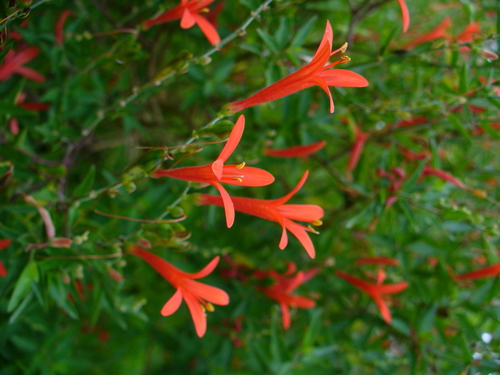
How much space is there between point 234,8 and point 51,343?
1.54 metres

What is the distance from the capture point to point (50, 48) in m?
1.35

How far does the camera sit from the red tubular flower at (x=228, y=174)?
0.74 meters

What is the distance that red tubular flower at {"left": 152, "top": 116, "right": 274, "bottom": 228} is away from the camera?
74cm

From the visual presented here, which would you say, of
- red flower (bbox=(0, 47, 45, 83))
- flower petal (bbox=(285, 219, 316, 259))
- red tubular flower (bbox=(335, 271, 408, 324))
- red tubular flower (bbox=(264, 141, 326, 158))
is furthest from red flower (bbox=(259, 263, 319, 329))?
red flower (bbox=(0, 47, 45, 83))

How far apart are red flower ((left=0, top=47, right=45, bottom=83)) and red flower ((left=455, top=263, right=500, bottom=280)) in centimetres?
179

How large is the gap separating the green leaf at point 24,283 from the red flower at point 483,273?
5.06ft

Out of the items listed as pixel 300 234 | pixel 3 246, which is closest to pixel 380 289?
pixel 300 234

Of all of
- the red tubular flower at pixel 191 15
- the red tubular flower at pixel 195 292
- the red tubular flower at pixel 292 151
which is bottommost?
the red tubular flower at pixel 292 151

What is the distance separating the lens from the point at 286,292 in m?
1.50

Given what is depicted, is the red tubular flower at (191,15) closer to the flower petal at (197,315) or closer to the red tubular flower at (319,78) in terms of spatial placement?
the red tubular flower at (319,78)

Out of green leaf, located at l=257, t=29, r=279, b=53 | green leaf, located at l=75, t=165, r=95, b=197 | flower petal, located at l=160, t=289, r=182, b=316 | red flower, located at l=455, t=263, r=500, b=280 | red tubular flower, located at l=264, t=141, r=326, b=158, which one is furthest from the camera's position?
red flower, located at l=455, t=263, r=500, b=280

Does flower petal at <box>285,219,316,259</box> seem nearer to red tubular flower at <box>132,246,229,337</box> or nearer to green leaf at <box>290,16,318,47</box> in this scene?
red tubular flower at <box>132,246,229,337</box>

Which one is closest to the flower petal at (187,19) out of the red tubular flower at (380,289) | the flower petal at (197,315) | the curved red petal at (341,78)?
the curved red petal at (341,78)

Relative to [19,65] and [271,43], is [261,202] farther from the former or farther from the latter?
[19,65]
